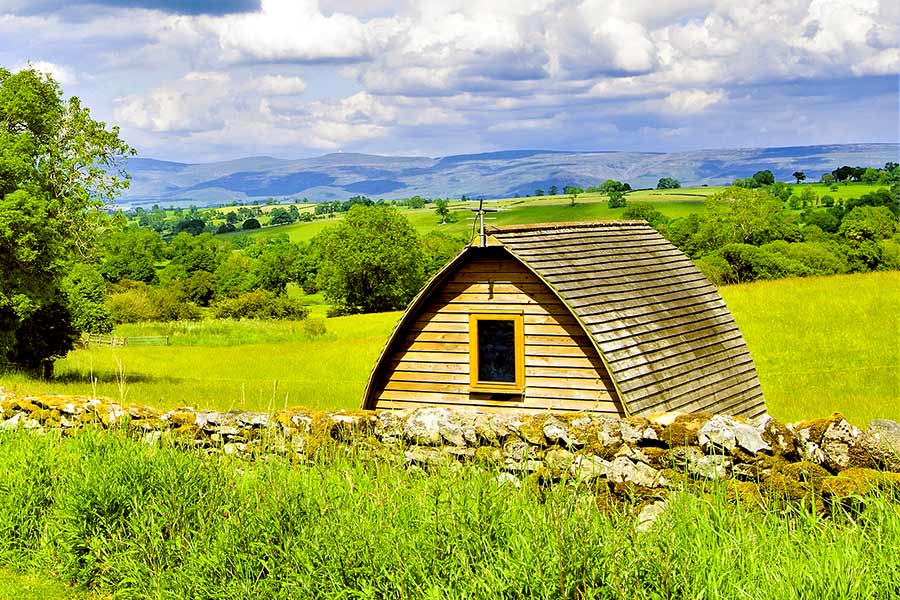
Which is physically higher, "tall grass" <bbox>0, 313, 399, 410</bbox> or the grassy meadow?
the grassy meadow

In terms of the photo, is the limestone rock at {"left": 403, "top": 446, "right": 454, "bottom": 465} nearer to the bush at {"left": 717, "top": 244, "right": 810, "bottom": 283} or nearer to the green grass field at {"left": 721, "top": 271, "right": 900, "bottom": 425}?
the green grass field at {"left": 721, "top": 271, "right": 900, "bottom": 425}

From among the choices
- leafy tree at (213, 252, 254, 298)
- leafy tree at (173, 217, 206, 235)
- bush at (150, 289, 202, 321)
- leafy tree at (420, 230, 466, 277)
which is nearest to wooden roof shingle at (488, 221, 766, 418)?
bush at (150, 289, 202, 321)

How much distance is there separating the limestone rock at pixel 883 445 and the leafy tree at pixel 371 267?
79262mm

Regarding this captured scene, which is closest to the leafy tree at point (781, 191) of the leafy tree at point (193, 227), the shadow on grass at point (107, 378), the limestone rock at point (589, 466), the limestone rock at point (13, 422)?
the shadow on grass at point (107, 378)

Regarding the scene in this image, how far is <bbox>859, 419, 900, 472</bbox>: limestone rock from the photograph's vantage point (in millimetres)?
6621

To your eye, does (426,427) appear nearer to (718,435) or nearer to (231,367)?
(718,435)

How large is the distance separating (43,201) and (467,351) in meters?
16.7

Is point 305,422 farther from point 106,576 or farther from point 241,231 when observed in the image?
point 241,231

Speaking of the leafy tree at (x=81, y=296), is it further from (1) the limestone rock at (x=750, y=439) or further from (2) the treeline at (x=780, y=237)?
(2) the treeline at (x=780, y=237)

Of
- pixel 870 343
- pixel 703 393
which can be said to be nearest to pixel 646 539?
pixel 703 393

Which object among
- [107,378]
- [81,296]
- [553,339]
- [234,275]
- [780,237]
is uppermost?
[780,237]

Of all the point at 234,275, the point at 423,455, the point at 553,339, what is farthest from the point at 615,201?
the point at 423,455

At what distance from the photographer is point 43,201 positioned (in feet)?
87.7

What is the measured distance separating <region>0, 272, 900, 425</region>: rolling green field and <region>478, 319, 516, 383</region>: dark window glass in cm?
510
